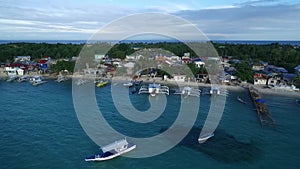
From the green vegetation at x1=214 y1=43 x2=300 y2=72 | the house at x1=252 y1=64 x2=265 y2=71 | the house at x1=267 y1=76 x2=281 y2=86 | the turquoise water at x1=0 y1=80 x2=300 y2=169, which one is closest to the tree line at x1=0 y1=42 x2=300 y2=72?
the green vegetation at x1=214 y1=43 x2=300 y2=72

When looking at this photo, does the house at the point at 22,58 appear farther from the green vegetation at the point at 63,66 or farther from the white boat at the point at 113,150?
the white boat at the point at 113,150

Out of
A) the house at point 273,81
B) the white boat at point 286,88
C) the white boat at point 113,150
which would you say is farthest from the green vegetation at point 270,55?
the white boat at point 113,150

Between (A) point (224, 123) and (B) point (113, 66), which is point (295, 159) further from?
(B) point (113, 66)

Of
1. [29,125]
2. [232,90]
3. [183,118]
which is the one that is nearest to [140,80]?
[232,90]

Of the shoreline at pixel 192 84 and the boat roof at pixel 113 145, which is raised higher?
the shoreline at pixel 192 84

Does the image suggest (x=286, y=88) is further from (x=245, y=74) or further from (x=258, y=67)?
(x=258, y=67)

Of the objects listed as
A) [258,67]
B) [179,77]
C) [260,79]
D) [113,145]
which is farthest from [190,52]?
[113,145]
